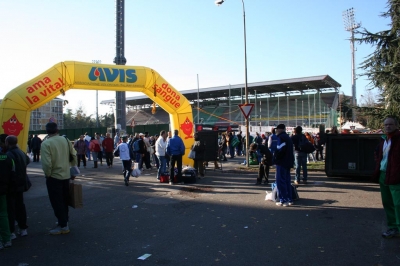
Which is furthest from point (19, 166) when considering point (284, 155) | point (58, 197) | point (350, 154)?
point (350, 154)

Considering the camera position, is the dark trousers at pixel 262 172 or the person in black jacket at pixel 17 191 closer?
the person in black jacket at pixel 17 191

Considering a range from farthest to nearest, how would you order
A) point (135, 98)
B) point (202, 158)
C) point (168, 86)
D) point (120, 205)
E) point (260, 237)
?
point (135, 98), point (168, 86), point (202, 158), point (120, 205), point (260, 237)

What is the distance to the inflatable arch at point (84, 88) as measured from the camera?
12.5 meters

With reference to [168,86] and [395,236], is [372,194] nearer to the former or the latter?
[395,236]

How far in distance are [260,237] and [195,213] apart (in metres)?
2.11

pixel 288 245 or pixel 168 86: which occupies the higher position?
pixel 168 86

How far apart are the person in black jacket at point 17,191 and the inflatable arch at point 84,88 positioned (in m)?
7.60

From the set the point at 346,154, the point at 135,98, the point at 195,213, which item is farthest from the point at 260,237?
the point at 135,98

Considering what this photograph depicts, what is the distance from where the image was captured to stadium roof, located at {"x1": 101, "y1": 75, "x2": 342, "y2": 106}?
1769 inches

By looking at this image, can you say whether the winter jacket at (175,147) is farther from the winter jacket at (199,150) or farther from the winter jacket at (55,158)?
the winter jacket at (55,158)

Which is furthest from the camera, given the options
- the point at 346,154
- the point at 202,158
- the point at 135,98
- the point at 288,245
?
the point at 135,98

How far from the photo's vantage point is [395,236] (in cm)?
534

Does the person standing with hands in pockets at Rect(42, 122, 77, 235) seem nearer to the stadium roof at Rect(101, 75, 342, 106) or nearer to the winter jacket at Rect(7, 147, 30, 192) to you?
the winter jacket at Rect(7, 147, 30, 192)

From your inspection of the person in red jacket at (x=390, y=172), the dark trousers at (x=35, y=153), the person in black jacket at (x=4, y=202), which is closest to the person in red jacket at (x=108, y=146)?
the dark trousers at (x=35, y=153)
